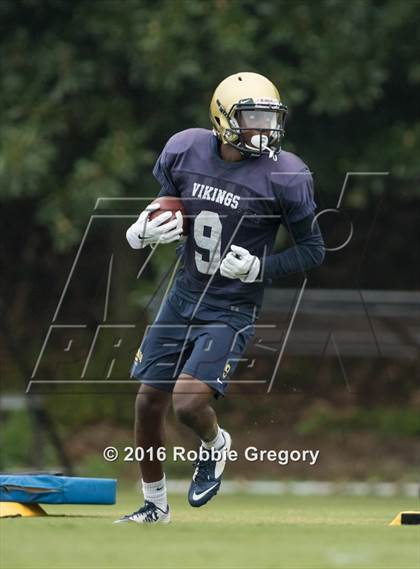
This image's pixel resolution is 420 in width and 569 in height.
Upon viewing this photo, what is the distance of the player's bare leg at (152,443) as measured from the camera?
23.9ft

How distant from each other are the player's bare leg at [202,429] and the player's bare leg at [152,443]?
0.51 ft

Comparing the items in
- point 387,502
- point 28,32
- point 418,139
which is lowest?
point 387,502

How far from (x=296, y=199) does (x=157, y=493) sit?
153 centimetres

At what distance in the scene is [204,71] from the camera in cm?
1202

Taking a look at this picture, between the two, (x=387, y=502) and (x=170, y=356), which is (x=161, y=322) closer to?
(x=170, y=356)

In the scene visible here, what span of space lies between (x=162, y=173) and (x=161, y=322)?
2.31 ft

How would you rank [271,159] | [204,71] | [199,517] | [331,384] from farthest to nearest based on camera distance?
[331,384], [204,71], [199,517], [271,159]

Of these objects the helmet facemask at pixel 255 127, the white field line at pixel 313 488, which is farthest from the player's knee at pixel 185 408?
the white field line at pixel 313 488

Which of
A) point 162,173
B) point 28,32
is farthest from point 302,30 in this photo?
point 162,173

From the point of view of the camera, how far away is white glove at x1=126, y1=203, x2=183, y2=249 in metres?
7.24

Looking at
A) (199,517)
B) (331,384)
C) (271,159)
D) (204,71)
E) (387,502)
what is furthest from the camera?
(331,384)

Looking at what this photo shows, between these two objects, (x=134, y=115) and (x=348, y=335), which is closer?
(x=134, y=115)

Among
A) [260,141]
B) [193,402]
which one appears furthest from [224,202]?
[193,402]

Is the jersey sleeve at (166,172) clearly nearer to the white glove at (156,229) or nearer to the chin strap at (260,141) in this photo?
the white glove at (156,229)
